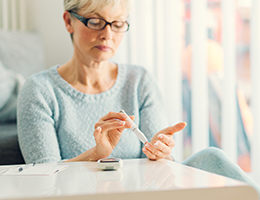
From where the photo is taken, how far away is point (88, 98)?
1.23 meters

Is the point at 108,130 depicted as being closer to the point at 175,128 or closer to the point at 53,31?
the point at 175,128

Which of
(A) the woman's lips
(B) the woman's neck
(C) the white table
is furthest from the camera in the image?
(B) the woman's neck

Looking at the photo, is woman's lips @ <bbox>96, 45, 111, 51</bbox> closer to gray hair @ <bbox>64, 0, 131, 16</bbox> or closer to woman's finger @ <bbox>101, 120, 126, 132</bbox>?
gray hair @ <bbox>64, 0, 131, 16</bbox>

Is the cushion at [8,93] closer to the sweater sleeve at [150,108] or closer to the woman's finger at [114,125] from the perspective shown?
the sweater sleeve at [150,108]

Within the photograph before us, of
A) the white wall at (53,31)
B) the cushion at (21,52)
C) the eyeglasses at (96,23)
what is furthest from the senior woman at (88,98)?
the white wall at (53,31)

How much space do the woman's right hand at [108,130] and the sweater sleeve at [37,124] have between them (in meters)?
0.21

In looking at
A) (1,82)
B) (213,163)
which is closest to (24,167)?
(213,163)

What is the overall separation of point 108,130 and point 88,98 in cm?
38

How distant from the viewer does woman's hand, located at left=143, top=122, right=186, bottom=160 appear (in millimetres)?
826

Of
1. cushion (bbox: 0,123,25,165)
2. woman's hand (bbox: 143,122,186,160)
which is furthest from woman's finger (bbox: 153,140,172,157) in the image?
cushion (bbox: 0,123,25,165)

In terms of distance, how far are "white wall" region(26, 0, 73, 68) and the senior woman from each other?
→ 2.26 feet

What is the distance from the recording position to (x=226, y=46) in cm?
167

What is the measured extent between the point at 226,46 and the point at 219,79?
29cm

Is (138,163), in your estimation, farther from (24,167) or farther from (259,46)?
(259,46)
